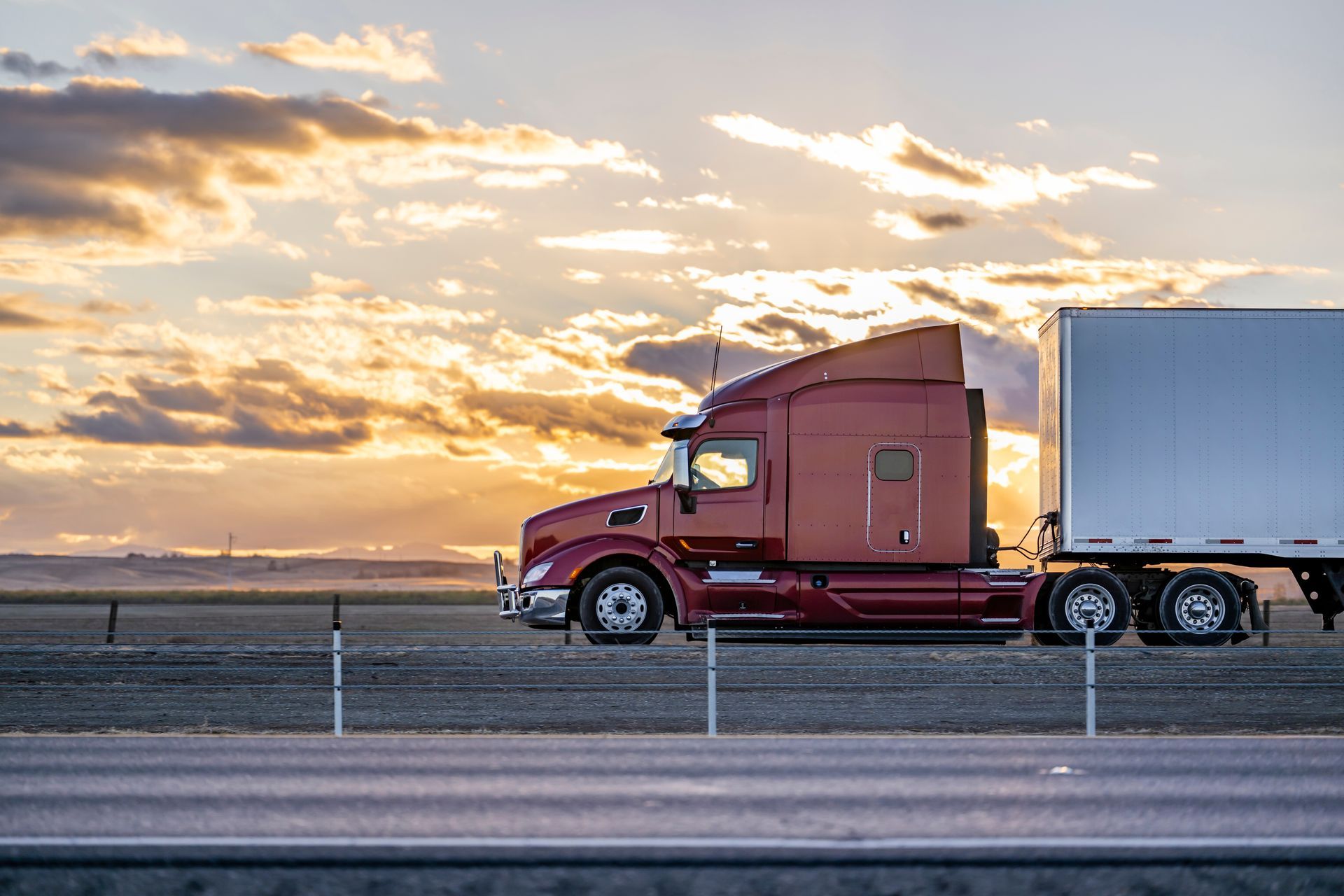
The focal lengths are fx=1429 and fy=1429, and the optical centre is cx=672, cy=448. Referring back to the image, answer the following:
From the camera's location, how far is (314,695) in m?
19.4

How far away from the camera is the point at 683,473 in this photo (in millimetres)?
20766

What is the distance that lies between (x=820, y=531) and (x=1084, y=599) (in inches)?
162

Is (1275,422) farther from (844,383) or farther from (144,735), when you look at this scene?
(144,735)

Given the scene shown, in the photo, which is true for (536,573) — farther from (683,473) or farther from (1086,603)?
(1086,603)

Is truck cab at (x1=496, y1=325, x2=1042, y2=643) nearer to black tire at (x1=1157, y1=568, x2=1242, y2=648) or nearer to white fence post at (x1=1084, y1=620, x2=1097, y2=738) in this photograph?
black tire at (x1=1157, y1=568, x2=1242, y2=648)

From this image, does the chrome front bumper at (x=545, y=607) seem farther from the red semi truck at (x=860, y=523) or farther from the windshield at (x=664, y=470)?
the windshield at (x=664, y=470)

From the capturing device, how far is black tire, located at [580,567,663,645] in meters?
20.2

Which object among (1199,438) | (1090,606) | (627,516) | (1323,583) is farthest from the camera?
(1323,583)

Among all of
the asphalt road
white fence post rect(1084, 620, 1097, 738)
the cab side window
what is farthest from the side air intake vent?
white fence post rect(1084, 620, 1097, 738)

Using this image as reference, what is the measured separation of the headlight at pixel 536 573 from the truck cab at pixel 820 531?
2 cm

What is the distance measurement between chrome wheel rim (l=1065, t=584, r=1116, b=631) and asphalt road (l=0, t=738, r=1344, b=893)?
7.32 m

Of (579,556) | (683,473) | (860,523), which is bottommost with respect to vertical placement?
(579,556)

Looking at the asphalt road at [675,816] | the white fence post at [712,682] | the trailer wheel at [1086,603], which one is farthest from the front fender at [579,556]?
the asphalt road at [675,816]

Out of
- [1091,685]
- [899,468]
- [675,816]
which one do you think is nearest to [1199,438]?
[899,468]
